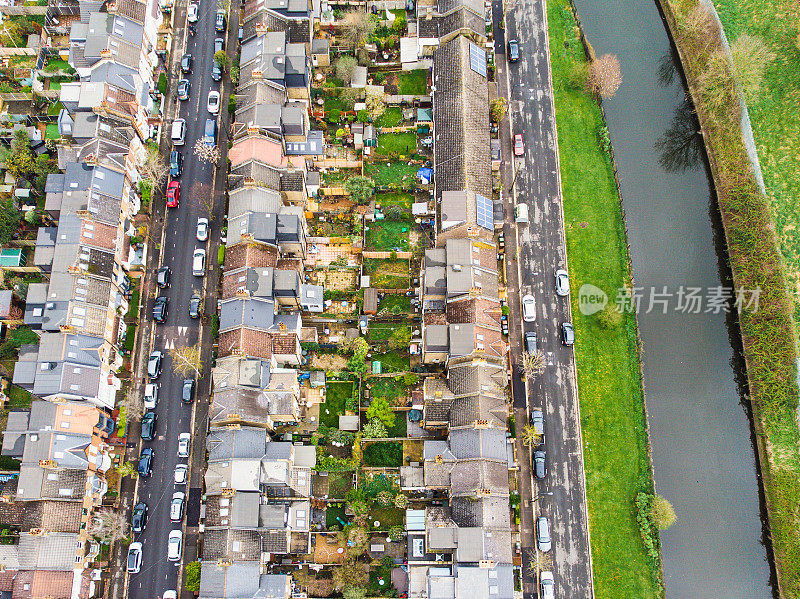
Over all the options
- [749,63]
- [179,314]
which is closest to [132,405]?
[179,314]

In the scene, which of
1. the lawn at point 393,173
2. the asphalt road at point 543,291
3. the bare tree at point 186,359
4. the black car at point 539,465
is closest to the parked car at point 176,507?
the bare tree at point 186,359

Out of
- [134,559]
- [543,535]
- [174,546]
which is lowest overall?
[134,559]

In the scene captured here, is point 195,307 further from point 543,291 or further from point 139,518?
point 543,291

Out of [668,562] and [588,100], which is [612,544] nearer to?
[668,562]

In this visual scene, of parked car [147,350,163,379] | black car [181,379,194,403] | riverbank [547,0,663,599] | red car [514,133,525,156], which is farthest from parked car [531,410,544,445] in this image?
parked car [147,350,163,379]

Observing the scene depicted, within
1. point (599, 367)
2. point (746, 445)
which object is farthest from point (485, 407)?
point (746, 445)

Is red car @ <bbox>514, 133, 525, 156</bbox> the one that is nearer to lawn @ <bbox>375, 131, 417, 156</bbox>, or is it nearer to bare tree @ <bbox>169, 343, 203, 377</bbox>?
lawn @ <bbox>375, 131, 417, 156</bbox>
